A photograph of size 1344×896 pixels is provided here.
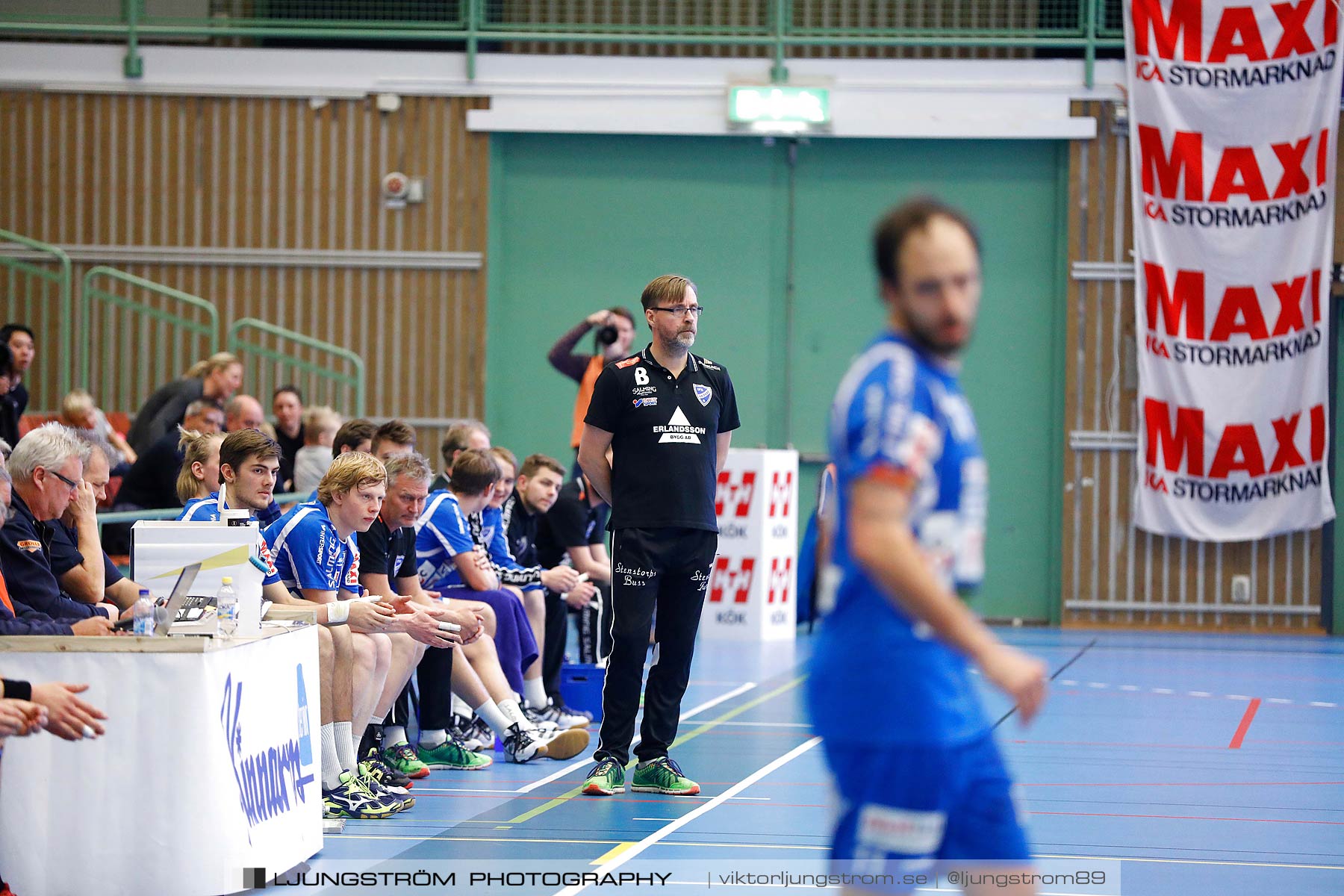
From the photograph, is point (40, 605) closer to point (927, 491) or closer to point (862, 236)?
point (927, 491)

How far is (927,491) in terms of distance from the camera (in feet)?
7.62

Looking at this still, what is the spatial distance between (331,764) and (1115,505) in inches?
402

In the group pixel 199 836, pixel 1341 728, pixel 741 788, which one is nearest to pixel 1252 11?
pixel 1341 728

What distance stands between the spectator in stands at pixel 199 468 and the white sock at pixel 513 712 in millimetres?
1608

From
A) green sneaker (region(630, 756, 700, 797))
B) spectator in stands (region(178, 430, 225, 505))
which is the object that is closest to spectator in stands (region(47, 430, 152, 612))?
spectator in stands (region(178, 430, 225, 505))

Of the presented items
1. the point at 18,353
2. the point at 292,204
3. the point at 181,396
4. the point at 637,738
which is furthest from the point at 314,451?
the point at 292,204

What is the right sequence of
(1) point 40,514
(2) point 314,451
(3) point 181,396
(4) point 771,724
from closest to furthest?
(1) point 40,514 → (4) point 771,724 → (2) point 314,451 → (3) point 181,396

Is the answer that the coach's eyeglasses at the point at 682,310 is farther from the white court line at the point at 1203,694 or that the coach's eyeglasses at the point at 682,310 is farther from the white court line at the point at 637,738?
the white court line at the point at 1203,694

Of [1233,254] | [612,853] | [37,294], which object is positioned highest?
[1233,254]

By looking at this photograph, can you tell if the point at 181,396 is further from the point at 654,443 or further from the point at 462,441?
the point at 654,443

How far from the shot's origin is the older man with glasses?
4.74m

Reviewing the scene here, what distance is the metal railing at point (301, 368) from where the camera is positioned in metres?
13.9

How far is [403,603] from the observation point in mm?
5613

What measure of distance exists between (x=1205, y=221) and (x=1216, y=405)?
169 centimetres
